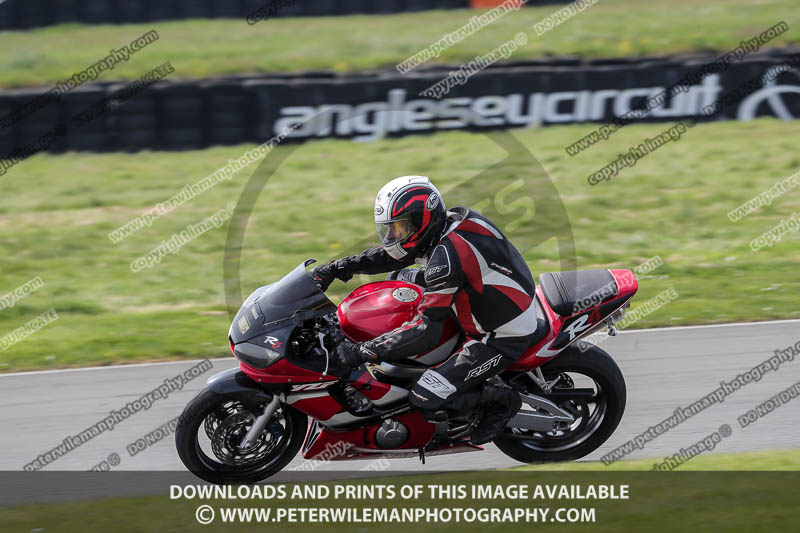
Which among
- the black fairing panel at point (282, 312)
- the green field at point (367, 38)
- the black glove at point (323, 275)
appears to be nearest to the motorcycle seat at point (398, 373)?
the black fairing panel at point (282, 312)

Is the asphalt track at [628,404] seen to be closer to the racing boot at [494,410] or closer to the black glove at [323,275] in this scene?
the racing boot at [494,410]

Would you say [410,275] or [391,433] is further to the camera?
[410,275]

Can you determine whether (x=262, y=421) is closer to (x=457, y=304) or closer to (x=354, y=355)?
(x=354, y=355)

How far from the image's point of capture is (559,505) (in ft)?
18.3

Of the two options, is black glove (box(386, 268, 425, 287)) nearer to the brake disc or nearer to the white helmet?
the white helmet

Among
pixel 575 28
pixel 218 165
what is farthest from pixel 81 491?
pixel 575 28

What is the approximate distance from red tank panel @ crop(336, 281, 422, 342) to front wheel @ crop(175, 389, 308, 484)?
72 centimetres

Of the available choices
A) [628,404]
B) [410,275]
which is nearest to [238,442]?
[410,275]

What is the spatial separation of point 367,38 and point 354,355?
1575 cm

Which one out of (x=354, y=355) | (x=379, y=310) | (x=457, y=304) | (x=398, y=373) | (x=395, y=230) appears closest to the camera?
(x=354, y=355)

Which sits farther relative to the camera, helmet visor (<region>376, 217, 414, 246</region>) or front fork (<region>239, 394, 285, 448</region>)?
front fork (<region>239, 394, 285, 448</region>)

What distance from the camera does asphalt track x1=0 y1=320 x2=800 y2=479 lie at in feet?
22.5

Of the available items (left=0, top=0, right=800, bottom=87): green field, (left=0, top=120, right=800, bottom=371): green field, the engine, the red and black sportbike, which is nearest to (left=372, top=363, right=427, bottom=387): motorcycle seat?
the red and black sportbike

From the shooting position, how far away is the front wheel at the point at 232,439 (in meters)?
6.11
